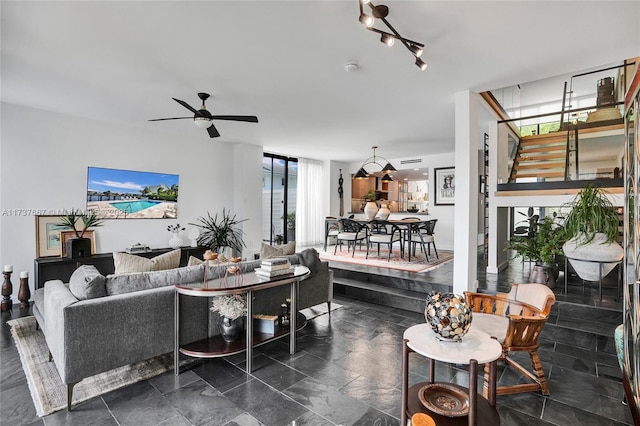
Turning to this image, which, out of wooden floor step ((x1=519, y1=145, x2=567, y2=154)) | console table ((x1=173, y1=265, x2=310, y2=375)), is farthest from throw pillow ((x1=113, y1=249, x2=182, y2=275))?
wooden floor step ((x1=519, y1=145, x2=567, y2=154))

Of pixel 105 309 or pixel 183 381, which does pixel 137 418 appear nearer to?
pixel 183 381

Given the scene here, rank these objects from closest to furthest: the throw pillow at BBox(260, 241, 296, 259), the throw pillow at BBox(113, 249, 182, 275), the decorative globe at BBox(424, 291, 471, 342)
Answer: the decorative globe at BBox(424, 291, 471, 342), the throw pillow at BBox(113, 249, 182, 275), the throw pillow at BBox(260, 241, 296, 259)

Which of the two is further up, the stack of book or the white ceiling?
the white ceiling

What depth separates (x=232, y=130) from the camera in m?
5.83

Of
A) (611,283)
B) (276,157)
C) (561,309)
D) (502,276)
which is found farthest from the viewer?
(276,157)

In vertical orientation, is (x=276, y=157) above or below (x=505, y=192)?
above

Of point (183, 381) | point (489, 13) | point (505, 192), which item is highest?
point (489, 13)

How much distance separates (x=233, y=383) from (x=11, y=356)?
214 cm

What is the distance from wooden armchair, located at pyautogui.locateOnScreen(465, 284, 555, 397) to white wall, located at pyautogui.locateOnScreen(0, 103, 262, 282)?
5355 mm

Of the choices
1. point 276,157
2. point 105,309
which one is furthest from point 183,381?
point 276,157

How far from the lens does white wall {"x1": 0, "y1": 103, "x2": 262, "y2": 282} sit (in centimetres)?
440

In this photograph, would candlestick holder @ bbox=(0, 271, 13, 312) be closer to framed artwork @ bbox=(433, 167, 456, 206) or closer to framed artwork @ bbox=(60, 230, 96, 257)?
framed artwork @ bbox=(60, 230, 96, 257)

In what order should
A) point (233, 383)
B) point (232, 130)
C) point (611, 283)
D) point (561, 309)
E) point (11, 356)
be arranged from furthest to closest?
1. point (232, 130)
2. point (611, 283)
3. point (561, 309)
4. point (11, 356)
5. point (233, 383)

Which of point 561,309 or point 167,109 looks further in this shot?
point 167,109
